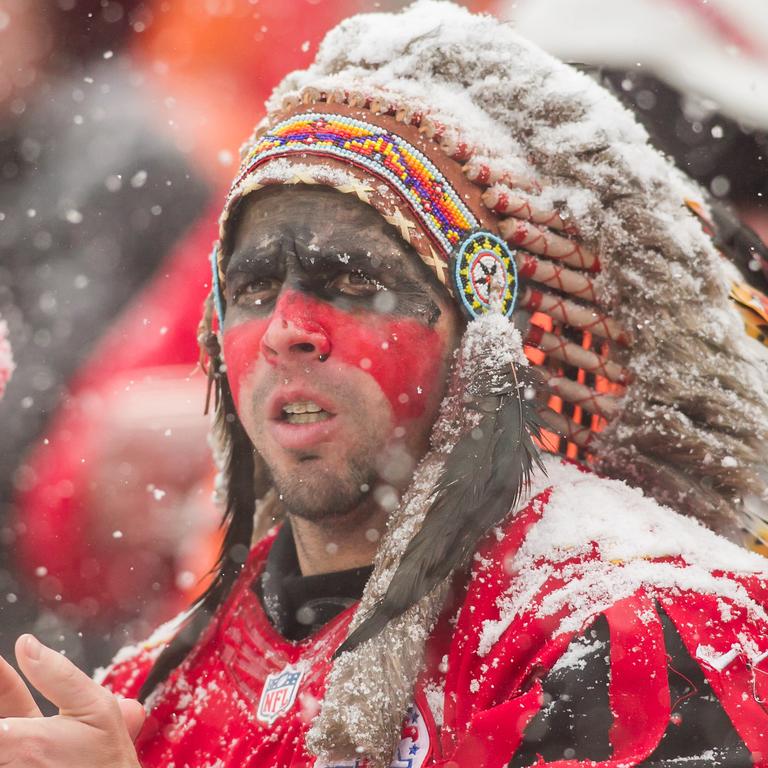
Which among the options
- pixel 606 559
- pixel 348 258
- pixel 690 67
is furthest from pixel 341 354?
pixel 690 67

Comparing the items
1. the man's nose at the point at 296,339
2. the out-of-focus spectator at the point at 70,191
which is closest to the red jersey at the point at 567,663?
the man's nose at the point at 296,339

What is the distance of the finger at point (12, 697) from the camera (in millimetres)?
1904

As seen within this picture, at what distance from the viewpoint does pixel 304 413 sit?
7.84ft

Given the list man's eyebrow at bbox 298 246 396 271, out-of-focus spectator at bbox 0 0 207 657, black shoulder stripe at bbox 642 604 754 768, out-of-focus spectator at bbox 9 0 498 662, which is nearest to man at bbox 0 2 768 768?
man's eyebrow at bbox 298 246 396 271

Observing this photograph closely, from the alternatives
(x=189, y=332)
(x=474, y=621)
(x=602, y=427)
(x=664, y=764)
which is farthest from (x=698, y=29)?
(x=664, y=764)

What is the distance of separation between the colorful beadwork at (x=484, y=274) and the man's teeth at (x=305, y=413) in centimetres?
42

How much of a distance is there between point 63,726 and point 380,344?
1.05 meters

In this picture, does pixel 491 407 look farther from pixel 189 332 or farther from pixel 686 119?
pixel 189 332

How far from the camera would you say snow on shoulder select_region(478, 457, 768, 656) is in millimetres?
1947

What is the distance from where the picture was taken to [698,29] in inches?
214

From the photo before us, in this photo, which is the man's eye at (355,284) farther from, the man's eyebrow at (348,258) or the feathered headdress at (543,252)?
the feathered headdress at (543,252)

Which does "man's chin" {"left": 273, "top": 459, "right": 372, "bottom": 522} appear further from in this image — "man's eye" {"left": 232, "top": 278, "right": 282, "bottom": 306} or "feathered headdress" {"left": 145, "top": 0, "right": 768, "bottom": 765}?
"man's eye" {"left": 232, "top": 278, "right": 282, "bottom": 306}

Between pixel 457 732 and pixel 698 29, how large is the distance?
4.55 meters

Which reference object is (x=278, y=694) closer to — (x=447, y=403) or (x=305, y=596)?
(x=305, y=596)
